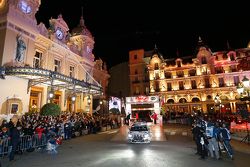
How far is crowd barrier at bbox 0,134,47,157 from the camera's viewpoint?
1020cm

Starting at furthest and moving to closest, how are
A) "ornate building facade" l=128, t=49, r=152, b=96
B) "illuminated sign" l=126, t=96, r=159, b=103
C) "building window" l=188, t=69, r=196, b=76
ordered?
"ornate building facade" l=128, t=49, r=152, b=96
"building window" l=188, t=69, r=196, b=76
"illuminated sign" l=126, t=96, r=159, b=103

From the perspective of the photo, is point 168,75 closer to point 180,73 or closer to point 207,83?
point 180,73

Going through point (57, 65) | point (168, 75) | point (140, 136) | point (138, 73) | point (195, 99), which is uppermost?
point (138, 73)

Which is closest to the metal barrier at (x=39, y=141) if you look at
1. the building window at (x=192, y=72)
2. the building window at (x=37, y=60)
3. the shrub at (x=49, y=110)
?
the shrub at (x=49, y=110)

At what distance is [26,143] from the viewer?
1141cm

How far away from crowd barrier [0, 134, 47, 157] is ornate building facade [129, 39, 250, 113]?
3424 cm

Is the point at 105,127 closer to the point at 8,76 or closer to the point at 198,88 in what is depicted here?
the point at 8,76

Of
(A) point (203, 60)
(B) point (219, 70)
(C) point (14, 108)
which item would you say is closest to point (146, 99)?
(C) point (14, 108)

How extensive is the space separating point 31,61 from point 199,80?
41615 millimetres

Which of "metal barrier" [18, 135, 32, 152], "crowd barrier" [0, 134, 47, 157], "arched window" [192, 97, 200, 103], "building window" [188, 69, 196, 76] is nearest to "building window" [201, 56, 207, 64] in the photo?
"building window" [188, 69, 196, 76]

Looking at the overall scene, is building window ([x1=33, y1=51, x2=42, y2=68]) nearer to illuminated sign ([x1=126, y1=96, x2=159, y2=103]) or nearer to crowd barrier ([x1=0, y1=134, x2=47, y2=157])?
crowd barrier ([x1=0, y1=134, x2=47, y2=157])

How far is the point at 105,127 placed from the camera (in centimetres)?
2561

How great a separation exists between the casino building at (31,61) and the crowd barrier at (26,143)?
21.2ft

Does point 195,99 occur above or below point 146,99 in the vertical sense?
above
